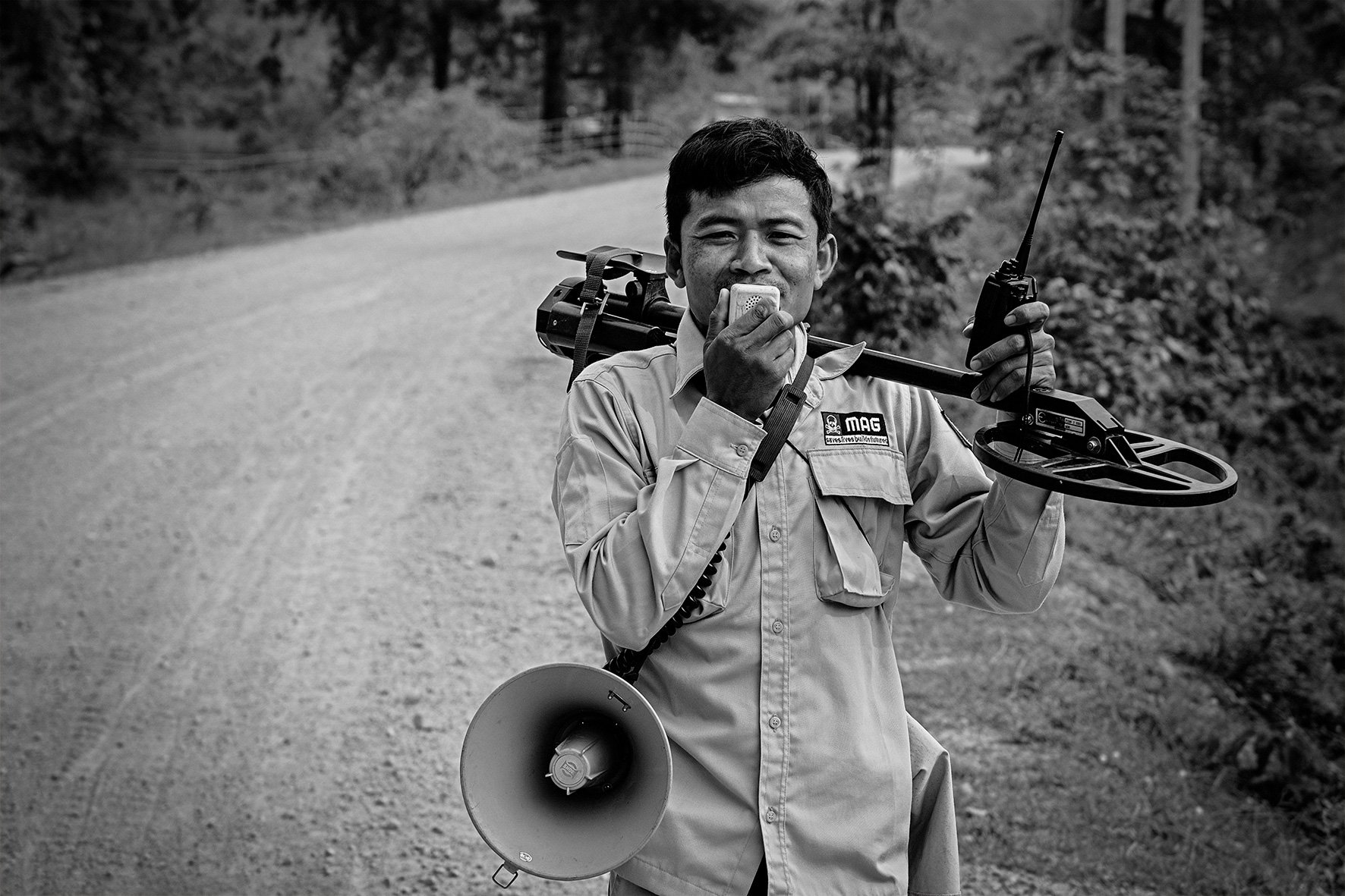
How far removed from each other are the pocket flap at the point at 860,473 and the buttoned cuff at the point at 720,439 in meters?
0.18

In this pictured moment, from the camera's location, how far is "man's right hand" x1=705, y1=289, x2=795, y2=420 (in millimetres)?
1868

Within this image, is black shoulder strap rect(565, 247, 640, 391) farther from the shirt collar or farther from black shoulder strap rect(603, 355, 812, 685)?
black shoulder strap rect(603, 355, 812, 685)

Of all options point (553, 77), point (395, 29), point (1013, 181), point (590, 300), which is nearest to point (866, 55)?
point (1013, 181)

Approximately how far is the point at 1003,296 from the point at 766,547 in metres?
0.56

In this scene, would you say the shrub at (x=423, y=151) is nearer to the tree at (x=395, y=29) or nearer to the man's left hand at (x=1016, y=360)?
the tree at (x=395, y=29)

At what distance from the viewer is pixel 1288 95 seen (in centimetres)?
1889

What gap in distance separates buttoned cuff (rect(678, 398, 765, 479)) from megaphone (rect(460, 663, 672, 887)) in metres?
0.38

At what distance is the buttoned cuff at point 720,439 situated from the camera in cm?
192

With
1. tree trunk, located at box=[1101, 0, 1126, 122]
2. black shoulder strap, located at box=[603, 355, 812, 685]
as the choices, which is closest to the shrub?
tree trunk, located at box=[1101, 0, 1126, 122]

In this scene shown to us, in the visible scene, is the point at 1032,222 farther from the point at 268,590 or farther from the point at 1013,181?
the point at 1013,181

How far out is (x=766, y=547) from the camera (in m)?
2.01

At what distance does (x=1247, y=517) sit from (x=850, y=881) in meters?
7.42

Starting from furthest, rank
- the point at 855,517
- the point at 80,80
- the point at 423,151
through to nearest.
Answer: the point at 80,80, the point at 423,151, the point at 855,517

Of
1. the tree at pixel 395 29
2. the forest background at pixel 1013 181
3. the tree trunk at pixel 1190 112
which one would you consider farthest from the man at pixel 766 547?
the tree at pixel 395 29
